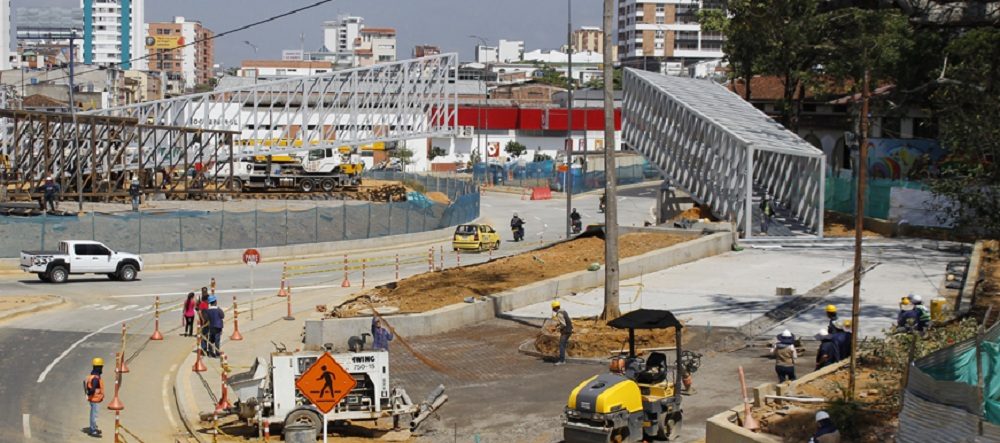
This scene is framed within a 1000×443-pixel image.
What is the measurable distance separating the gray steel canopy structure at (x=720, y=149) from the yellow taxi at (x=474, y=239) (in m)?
8.41

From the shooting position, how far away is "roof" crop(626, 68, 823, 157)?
4866 cm

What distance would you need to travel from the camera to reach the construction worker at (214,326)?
29.2m

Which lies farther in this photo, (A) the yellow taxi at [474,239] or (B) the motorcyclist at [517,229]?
(B) the motorcyclist at [517,229]

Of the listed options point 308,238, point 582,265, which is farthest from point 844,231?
point 308,238

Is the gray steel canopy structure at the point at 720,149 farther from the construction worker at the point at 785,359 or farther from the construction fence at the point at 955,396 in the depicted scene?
the construction fence at the point at 955,396

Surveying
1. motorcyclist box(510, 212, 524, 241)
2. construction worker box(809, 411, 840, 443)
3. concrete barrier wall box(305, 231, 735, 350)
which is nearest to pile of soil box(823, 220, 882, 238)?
concrete barrier wall box(305, 231, 735, 350)

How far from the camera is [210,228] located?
51094mm

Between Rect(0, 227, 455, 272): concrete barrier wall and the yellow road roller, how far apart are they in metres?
32.5

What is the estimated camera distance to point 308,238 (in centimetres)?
5497

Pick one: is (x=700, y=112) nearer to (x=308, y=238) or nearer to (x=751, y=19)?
(x=751, y=19)

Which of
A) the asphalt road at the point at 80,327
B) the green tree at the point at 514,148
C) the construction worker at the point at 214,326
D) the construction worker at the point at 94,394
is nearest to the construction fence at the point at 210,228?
the asphalt road at the point at 80,327

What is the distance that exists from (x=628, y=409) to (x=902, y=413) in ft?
14.4

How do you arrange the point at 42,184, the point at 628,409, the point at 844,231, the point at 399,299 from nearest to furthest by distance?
1. the point at 628,409
2. the point at 399,299
3. the point at 844,231
4. the point at 42,184

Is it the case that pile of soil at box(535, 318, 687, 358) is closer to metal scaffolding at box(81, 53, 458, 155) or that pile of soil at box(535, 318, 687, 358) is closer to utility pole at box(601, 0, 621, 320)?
utility pole at box(601, 0, 621, 320)
